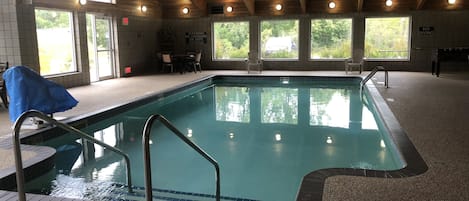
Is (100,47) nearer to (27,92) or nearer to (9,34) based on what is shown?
(9,34)

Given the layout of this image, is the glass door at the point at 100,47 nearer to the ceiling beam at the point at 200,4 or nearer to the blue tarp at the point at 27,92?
the ceiling beam at the point at 200,4

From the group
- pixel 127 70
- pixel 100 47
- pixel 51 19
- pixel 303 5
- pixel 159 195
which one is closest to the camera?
pixel 159 195

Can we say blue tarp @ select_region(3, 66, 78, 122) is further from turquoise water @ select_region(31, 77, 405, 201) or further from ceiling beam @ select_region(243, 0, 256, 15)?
ceiling beam @ select_region(243, 0, 256, 15)

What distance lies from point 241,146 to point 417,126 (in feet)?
7.05

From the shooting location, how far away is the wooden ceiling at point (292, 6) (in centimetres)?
1150

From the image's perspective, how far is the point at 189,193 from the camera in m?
3.51

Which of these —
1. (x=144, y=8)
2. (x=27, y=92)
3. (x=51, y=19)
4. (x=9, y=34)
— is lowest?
(x=27, y=92)

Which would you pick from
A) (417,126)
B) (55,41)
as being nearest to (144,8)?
(55,41)

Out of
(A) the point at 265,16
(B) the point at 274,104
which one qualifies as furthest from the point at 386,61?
(B) the point at 274,104

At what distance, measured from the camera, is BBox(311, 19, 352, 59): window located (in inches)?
485

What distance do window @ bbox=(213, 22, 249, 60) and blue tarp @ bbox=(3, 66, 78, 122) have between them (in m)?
8.65

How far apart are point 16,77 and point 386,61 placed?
10.3 meters

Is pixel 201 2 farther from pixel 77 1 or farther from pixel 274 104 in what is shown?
pixel 274 104

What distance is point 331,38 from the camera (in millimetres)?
12430
